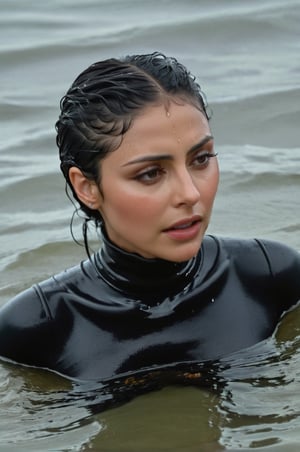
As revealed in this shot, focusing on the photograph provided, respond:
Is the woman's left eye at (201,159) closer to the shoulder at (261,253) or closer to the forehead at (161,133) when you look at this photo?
the forehead at (161,133)

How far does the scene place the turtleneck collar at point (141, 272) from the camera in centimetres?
390

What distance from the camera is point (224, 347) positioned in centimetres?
405

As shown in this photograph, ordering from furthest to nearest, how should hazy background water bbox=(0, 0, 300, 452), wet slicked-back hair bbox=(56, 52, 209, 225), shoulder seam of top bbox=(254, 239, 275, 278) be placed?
shoulder seam of top bbox=(254, 239, 275, 278) → hazy background water bbox=(0, 0, 300, 452) → wet slicked-back hair bbox=(56, 52, 209, 225)

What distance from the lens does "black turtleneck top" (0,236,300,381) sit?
3.96m

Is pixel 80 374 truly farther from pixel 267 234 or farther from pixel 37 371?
pixel 267 234

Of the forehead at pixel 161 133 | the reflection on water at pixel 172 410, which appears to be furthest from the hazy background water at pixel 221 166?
the forehead at pixel 161 133

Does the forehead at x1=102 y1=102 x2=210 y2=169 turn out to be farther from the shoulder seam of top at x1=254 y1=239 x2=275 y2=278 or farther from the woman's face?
the shoulder seam of top at x1=254 y1=239 x2=275 y2=278

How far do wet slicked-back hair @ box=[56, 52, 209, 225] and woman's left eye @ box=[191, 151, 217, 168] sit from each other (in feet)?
0.49

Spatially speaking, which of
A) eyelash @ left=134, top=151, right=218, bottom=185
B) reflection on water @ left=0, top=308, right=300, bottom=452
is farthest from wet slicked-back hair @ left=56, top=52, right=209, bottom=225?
reflection on water @ left=0, top=308, right=300, bottom=452

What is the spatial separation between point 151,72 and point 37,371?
1048 mm

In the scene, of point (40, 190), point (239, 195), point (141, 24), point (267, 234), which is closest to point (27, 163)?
point (40, 190)

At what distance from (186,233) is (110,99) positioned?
45 cm

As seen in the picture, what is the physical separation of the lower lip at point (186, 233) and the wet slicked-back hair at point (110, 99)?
0.96ft

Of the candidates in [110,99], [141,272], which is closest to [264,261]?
[141,272]
